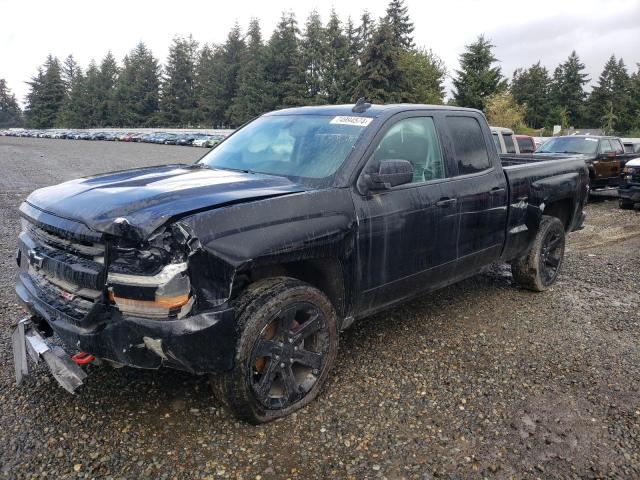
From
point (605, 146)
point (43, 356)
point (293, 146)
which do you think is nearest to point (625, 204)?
point (605, 146)

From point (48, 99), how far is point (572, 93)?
93232 millimetres

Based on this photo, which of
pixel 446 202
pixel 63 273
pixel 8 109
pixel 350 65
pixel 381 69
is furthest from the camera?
pixel 8 109

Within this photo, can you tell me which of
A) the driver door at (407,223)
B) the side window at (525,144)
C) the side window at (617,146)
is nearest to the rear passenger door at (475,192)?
the driver door at (407,223)

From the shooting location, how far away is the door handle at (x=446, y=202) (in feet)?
12.8

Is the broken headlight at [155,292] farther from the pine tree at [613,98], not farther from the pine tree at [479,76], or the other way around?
the pine tree at [613,98]

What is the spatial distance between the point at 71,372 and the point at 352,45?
66692mm

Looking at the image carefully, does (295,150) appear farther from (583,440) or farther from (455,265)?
(583,440)

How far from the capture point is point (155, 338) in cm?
255

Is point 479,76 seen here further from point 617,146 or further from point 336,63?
point 617,146

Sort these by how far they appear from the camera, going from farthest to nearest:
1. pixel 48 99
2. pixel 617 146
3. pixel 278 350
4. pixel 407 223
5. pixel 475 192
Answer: pixel 48 99, pixel 617 146, pixel 475 192, pixel 407 223, pixel 278 350

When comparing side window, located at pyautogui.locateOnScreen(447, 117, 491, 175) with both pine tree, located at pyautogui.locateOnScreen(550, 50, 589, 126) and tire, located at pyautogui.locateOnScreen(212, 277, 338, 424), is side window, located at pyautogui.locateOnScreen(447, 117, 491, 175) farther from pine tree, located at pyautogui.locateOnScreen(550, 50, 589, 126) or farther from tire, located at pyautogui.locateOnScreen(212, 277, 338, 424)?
pine tree, located at pyautogui.locateOnScreen(550, 50, 589, 126)

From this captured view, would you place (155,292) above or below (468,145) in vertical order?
below

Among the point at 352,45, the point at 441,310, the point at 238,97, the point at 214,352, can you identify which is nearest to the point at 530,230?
the point at 441,310

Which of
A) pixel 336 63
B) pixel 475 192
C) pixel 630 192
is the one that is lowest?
pixel 630 192
